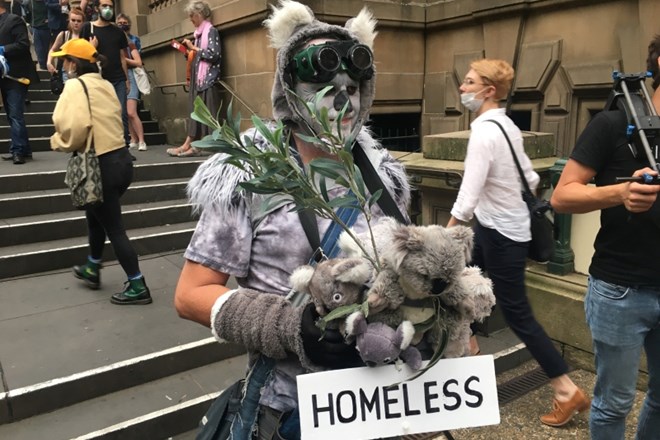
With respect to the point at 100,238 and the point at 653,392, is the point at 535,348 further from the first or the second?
the point at 100,238

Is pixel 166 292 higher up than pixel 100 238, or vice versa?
pixel 100 238

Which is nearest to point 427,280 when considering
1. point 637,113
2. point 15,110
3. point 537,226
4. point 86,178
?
point 637,113

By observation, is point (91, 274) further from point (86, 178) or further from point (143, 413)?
point (143, 413)

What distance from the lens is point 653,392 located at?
2523mm

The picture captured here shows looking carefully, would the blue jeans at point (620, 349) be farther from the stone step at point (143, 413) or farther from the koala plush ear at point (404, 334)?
the stone step at point (143, 413)

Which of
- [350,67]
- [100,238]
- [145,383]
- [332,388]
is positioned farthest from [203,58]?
[332,388]

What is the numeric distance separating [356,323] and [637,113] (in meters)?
1.64

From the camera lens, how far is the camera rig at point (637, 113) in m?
2.09

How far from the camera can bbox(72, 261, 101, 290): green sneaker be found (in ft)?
15.6

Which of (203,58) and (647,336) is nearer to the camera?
(647,336)

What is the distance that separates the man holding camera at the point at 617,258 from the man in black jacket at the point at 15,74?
6.86m

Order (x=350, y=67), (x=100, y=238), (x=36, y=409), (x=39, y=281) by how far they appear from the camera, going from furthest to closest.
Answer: (x=39, y=281) → (x=100, y=238) → (x=36, y=409) → (x=350, y=67)

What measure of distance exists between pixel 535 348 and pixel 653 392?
0.87 meters

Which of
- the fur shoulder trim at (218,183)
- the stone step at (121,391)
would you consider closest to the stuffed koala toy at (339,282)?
the fur shoulder trim at (218,183)
